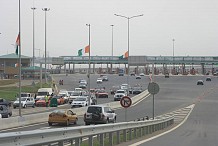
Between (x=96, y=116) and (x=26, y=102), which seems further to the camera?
(x=26, y=102)

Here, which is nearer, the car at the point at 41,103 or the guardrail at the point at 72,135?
the guardrail at the point at 72,135

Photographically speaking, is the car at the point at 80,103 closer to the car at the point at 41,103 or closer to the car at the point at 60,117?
the car at the point at 41,103

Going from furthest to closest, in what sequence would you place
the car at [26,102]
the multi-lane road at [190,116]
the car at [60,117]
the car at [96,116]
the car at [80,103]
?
the car at [26,102], the car at [80,103], the car at [96,116], the car at [60,117], the multi-lane road at [190,116]

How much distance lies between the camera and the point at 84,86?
96.6 metres

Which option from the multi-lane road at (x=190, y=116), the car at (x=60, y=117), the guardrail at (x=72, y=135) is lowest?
the multi-lane road at (x=190, y=116)

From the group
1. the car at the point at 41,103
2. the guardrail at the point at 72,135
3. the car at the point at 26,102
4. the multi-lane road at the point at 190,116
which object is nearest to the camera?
the guardrail at the point at 72,135

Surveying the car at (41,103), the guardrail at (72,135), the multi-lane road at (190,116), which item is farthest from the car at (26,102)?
the guardrail at (72,135)

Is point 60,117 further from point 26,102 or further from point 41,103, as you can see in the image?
point 41,103

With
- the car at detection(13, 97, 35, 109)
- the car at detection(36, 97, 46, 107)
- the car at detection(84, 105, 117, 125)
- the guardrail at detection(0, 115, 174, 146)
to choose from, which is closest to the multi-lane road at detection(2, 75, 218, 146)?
the guardrail at detection(0, 115, 174, 146)

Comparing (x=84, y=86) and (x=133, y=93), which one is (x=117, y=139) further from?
(x=84, y=86)

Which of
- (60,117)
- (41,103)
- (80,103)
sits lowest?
(41,103)

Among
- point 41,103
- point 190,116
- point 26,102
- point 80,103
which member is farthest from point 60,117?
point 41,103

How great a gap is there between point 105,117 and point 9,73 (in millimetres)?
111100

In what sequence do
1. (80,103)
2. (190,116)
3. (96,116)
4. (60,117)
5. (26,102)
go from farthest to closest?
1. (26,102)
2. (80,103)
3. (190,116)
4. (96,116)
5. (60,117)
